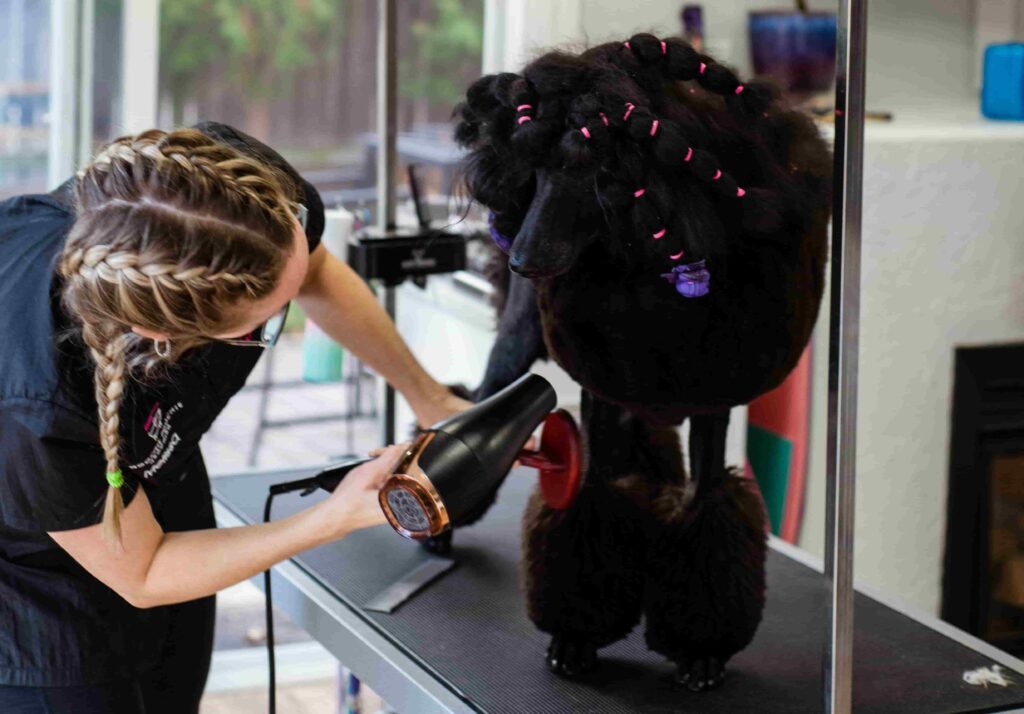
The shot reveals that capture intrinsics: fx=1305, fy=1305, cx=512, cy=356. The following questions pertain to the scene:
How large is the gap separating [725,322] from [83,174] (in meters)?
0.59

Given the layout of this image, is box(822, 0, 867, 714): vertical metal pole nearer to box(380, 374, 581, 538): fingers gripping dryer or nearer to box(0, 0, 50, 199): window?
box(380, 374, 581, 538): fingers gripping dryer

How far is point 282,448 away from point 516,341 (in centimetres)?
246

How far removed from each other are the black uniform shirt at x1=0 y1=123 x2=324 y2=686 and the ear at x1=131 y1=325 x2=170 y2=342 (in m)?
0.08

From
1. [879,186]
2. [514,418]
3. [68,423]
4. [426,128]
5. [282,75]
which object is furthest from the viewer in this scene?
[282,75]

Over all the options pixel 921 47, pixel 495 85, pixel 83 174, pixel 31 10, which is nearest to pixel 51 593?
pixel 83 174

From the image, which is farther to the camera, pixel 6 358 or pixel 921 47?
pixel 921 47

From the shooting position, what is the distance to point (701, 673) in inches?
52.4

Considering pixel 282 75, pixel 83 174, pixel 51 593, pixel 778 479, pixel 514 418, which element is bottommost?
pixel 778 479

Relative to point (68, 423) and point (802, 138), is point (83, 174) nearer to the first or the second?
point (68, 423)

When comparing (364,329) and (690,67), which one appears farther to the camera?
(364,329)

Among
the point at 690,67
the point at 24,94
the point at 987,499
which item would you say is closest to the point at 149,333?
the point at 690,67

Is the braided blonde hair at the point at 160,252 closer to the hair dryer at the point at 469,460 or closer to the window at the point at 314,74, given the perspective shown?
the hair dryer at the point at 469,460

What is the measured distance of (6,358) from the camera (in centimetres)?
113

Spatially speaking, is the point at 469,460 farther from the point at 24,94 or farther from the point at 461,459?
the point at 24,94
